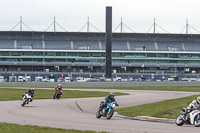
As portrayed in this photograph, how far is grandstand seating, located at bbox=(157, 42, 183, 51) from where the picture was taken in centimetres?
14750

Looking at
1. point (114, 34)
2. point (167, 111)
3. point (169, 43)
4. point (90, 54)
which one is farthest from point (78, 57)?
point (167, 111)

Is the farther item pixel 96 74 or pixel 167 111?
pixel 96 74

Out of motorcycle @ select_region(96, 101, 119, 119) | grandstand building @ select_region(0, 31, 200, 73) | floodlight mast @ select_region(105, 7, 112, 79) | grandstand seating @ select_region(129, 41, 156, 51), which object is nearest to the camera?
motorcycle @ select_region(96, 101, 119, 119)

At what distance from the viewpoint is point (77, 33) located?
14725cm

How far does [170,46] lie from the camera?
488 feet

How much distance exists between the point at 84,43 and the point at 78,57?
7368 millimetres

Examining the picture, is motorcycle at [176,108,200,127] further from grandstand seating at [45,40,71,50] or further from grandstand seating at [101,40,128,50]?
grandstand seating at [101,40,128,50]

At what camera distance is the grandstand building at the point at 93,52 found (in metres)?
140

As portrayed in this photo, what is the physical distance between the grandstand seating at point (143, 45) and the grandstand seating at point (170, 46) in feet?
8.76

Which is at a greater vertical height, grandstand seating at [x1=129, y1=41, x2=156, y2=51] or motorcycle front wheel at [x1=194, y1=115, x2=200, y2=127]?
grandstand seating at [x1=129, y1=41, x2=156, y2=51]

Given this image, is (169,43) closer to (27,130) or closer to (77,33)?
(77,33)

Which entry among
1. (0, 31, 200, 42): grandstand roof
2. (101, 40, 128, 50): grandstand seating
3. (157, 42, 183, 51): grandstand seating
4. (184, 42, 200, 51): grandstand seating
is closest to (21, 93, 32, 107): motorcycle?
(101, 40, 128, 50): grandstand seating

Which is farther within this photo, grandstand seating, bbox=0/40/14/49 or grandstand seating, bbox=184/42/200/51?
grandstand seating, bbox=184/42/200/51

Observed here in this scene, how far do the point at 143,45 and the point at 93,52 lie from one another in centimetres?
1822
